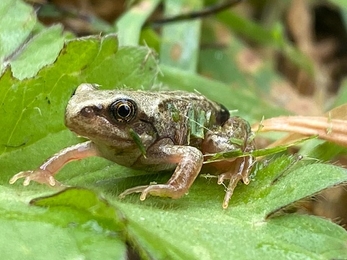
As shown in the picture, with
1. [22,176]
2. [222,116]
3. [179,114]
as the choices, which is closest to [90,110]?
[22,176]

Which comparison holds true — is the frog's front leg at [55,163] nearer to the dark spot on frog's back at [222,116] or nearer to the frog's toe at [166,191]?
the frog's toe at [166,191]

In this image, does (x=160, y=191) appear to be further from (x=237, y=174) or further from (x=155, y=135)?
(x=155, y=135)

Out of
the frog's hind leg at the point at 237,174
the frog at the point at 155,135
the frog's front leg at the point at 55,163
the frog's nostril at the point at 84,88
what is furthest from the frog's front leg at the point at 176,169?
the frog's nostril at the point at 84,88

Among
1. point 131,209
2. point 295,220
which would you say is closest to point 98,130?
point 131,209

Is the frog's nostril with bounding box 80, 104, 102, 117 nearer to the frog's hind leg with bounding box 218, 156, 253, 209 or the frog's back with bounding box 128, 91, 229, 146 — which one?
the frog's back with bounding box 128, 91, 229, 146

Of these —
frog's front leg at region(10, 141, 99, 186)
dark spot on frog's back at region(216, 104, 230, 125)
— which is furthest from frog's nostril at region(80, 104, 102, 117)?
dark spot on frog's back at region(216, 104, 230, 125)

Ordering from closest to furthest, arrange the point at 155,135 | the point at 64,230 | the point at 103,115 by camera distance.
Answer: the point at 64,230, the point at 103,115, the point at 155,135

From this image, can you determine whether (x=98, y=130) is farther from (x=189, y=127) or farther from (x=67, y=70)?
(x=189, y=127)

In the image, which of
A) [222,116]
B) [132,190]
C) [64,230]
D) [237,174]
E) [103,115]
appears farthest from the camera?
[222,116]
